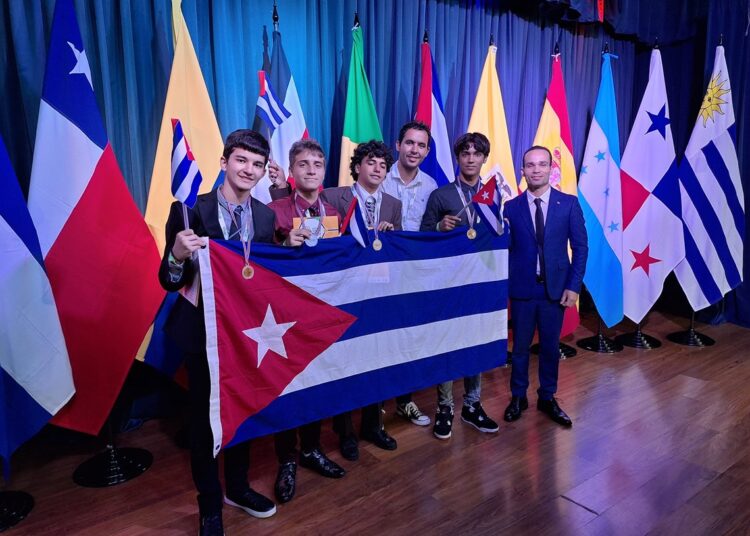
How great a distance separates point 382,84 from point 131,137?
1.65m

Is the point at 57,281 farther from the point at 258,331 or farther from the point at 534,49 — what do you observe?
the point at 534,49

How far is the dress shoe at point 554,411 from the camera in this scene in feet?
9.00

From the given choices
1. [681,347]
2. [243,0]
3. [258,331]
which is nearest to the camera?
[258,331]

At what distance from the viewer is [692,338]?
414 centimetres

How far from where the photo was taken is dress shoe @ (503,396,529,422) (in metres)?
2.80

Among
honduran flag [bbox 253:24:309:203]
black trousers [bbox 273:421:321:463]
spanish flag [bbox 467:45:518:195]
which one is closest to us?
black trousers [bbox 273:421:321:463]

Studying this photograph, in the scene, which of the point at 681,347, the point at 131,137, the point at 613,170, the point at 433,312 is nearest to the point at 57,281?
the point at 131,137

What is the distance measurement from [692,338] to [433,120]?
2.68 metres

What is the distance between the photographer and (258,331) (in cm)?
189

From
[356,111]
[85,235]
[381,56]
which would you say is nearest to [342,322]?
[85,235]

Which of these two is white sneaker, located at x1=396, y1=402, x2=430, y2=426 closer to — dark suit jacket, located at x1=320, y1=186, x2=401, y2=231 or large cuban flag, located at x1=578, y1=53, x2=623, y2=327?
dark suit jacket, located at x1=320, y1=186, x2=401, y2=231

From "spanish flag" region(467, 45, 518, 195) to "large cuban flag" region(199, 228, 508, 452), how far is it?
4.58 feet

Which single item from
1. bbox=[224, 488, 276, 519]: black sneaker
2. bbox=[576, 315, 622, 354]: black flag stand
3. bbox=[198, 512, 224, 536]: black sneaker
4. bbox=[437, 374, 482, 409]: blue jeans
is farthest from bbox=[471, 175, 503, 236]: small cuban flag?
bbox=[576, 315, 622, 354]: black flag stand

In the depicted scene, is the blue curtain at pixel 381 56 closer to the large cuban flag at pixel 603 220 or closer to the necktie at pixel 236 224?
the large cuban flag at pixel 603 220
